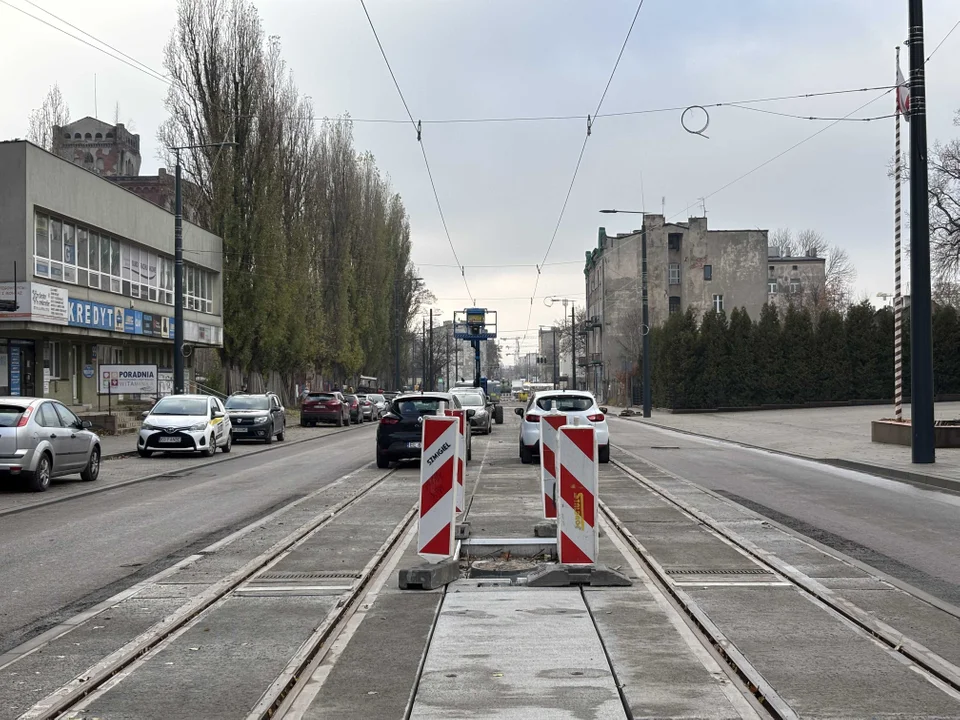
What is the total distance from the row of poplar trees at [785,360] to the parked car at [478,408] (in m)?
23.4

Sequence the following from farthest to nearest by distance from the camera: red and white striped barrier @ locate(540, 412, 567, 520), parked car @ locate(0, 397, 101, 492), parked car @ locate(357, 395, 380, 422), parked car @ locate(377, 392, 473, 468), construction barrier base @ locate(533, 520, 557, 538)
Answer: parked car @ locate(357, 395, 380, 422)
parked car @ locate(377, 392, 473, 468)
parked car @ locate(0, 397, 101, 492)
red and white striped barrier @ locate(540, 412, 567, 520)
construction barrier base @ locate(533, 520, 557, 538)

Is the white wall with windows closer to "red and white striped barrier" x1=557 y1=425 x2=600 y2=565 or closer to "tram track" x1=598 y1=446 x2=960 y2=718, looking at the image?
"tram track" x1=598 y1=446 x2=960 y2=718

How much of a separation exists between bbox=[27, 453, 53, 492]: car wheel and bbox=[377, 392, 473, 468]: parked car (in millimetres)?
6343

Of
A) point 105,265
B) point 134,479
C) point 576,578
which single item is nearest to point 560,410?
point 134,479

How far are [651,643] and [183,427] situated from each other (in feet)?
67.1

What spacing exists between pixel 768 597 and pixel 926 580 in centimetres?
160

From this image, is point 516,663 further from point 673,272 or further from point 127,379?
point 673,272

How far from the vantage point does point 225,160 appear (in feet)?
157

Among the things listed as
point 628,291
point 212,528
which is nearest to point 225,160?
point 212,528

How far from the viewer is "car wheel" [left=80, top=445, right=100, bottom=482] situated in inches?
742

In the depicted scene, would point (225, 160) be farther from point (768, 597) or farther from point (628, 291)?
point (628, 291)

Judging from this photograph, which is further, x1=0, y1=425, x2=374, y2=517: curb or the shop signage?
the shop signage

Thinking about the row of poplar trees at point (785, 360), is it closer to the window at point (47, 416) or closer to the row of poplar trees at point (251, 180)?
the row of poplar trees at point (251, 180)

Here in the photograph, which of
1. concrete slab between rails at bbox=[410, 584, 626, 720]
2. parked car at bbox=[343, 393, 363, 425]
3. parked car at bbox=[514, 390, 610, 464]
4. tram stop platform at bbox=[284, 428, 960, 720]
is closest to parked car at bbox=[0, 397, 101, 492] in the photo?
parked car at bbox=[514, 390, 610, 464]
